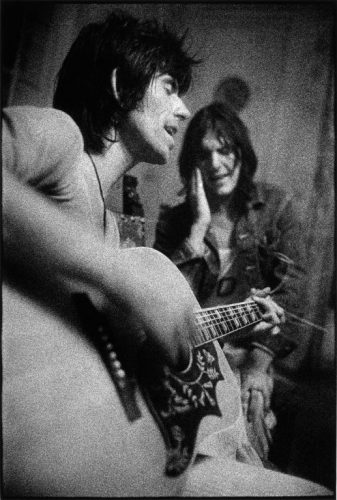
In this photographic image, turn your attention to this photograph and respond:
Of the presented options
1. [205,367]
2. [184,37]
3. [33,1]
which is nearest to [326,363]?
[205,367]

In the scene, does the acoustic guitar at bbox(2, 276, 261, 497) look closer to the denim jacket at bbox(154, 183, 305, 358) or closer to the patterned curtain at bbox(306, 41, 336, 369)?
the denim jacket at bbox(154, 183, 305, 358)

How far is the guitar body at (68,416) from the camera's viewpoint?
2.06m

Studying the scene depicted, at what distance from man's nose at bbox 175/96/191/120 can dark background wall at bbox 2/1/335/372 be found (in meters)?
0.03

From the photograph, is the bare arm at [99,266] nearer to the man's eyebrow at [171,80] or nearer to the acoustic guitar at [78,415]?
the acoustic guitar at [78,415]

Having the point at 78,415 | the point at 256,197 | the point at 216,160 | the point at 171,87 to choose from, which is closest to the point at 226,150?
the point at 216,160

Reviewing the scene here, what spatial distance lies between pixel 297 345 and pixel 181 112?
1.17 m

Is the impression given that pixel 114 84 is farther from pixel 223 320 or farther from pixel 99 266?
pixel 223 320

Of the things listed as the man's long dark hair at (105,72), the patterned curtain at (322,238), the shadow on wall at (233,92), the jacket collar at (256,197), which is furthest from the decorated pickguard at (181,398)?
the shadow on wall at (233,92)

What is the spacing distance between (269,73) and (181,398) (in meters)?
1.54

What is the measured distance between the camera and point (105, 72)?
2291mm

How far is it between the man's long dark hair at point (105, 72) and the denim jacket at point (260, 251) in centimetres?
48

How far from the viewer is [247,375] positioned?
232 centimetres

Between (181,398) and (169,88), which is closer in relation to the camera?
(181,398)

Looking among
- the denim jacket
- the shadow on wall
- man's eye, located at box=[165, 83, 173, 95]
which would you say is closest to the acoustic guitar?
the denim jacket
